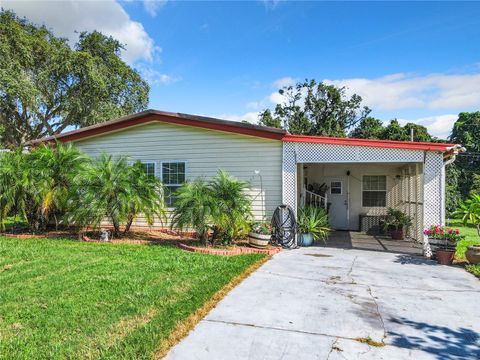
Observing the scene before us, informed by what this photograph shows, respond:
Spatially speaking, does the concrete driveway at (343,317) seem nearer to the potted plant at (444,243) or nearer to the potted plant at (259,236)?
the potted plant at (444,243)

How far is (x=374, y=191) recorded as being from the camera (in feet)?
41.3

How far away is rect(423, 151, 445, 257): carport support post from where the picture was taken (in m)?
7.78

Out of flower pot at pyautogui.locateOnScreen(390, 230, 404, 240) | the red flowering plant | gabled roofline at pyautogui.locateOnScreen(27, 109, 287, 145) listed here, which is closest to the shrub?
gabled roofline at pyautogui.locateOnScreen(27, 109, 287, 145)

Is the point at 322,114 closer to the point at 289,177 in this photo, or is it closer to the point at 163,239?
the point at 289,177

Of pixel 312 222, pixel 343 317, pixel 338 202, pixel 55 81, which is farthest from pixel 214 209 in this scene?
pixel 55 81

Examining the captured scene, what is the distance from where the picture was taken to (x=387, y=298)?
4801mm

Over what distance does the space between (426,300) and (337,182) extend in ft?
27.4

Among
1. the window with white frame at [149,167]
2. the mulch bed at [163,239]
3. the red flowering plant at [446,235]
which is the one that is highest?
the window with white frame at [149,167]

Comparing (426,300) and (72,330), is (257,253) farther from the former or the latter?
(72,330)

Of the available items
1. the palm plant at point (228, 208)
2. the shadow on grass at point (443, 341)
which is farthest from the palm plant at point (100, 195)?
the shadow on grass at point (443, 341)

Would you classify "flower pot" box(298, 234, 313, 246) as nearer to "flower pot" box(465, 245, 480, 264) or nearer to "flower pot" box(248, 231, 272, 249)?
"flower pot" box(248, 231, 272, 249)

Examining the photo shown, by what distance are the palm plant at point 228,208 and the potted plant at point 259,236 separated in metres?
0.25

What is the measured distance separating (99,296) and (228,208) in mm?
3566

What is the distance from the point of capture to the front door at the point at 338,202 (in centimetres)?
1277
